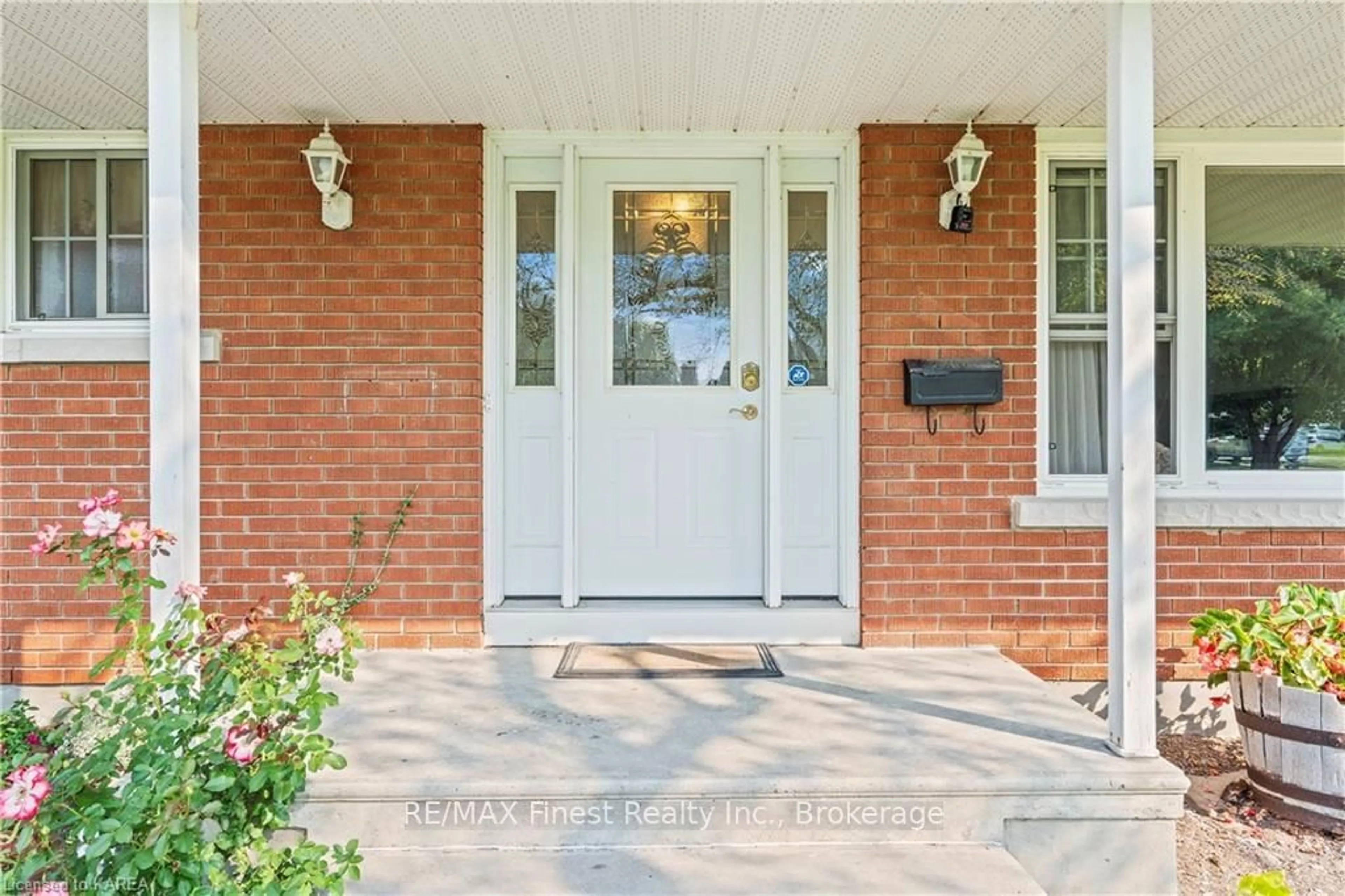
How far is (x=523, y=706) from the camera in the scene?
9.46 feet

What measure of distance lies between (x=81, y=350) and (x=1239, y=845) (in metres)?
4.70

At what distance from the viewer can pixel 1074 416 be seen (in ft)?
12.1

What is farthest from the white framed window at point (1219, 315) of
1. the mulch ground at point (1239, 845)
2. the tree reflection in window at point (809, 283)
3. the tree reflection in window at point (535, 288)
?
the tree reflection in window at point (535, 288)

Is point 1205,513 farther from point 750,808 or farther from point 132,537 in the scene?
point 132,537

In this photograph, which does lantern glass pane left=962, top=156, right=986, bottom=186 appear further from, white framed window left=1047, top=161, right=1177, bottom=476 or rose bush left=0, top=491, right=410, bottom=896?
rose bush left=0, top=491, right=410, bottom=896

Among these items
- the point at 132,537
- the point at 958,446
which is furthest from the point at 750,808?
the point at 958,446

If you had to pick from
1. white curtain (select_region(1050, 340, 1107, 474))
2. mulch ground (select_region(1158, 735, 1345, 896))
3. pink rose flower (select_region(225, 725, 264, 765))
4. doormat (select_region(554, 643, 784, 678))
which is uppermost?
white curtain (select_region(1050, 340, 1107, 474))

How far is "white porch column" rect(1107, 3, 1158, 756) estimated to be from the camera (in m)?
2.41

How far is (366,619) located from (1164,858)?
2946 mm

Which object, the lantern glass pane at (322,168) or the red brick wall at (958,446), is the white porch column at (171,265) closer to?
the lantern glass pane at (322,168)

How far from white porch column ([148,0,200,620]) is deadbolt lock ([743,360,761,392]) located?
216 centimetres

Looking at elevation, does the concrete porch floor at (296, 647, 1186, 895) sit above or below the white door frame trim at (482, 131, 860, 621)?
below

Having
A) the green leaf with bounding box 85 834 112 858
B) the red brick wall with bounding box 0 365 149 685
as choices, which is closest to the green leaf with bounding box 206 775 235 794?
the green leaf with bounding box 85 834 112 858

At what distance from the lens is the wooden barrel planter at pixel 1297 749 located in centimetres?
275
